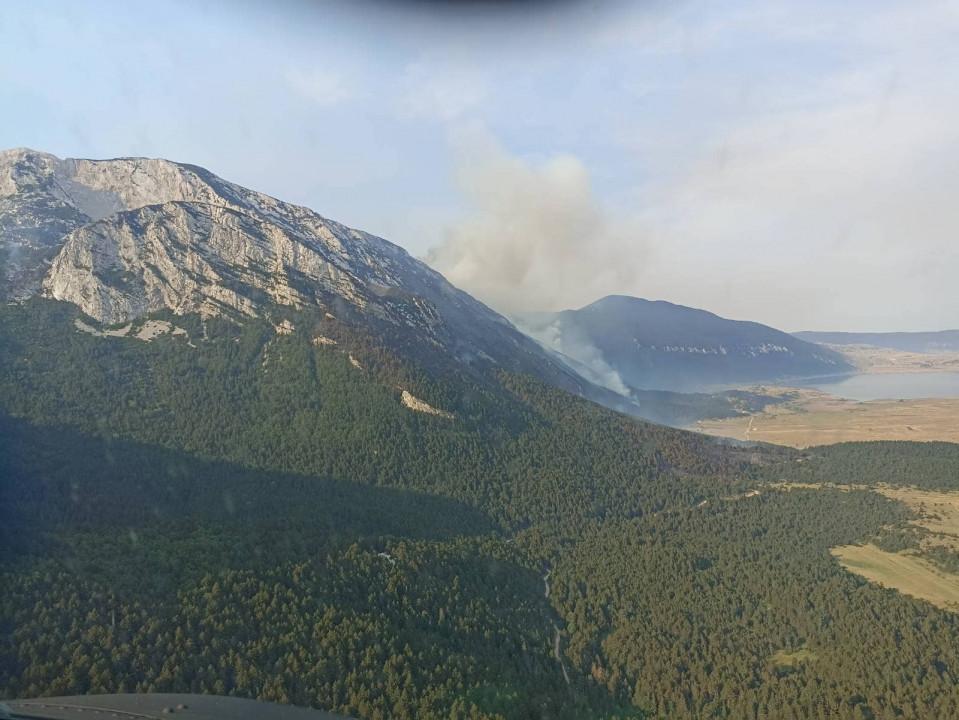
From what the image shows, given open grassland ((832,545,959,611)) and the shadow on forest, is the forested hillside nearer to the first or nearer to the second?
the shadow on forest

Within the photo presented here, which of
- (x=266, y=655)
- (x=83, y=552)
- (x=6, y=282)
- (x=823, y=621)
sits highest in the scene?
(x=6, y=282)

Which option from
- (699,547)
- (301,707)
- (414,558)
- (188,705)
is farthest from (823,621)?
(188,705)

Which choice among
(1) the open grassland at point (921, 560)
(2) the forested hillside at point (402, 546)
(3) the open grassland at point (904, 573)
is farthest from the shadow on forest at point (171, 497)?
(1) the open grassland at point (921, 560)

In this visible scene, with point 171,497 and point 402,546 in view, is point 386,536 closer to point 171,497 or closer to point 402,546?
point 402,546

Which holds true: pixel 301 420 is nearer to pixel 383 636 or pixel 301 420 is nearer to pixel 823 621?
pixel 383 636

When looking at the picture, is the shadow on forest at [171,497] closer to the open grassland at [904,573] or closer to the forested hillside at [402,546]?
the forested hillside at [402,546]

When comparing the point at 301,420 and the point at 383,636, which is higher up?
the point at 301,420

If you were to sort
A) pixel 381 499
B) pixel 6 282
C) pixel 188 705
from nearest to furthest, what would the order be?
1. pixel 188 705
2. pixel 381 499
3. pixel 6 282

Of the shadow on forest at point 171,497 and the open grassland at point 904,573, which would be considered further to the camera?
the shadow on forest at point 171,497
